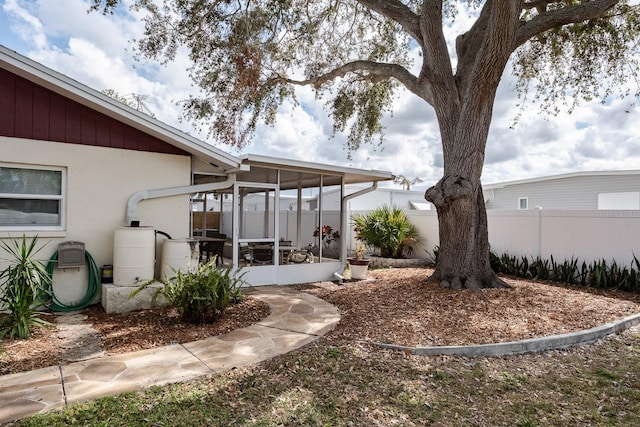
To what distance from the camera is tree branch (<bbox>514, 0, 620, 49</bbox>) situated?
6.83 m

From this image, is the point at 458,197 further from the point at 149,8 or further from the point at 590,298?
the point at 149,8

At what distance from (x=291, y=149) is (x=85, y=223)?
12.7 m

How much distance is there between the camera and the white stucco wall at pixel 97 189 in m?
5.72

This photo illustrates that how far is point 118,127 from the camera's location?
6312 millimetres

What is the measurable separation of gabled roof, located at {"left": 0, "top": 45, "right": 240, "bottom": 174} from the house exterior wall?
15.6 metres

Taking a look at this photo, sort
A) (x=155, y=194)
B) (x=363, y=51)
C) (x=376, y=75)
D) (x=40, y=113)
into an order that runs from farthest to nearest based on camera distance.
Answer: (x=363, y=51)
(x=376, y=75)
(x=155, y=194)
(x=40, y=113)

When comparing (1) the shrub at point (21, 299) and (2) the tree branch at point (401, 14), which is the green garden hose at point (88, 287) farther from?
(2) the tree branch at point (401, 14)

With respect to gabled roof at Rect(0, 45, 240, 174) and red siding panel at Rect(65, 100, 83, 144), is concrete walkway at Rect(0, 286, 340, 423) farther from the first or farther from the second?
red siding panel at Rect(65, 100, 83, 144)

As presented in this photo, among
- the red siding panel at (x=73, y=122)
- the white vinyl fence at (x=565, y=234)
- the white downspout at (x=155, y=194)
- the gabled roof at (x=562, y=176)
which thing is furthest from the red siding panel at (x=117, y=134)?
the gabled roof at (x=562, y=176)

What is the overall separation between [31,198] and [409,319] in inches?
234

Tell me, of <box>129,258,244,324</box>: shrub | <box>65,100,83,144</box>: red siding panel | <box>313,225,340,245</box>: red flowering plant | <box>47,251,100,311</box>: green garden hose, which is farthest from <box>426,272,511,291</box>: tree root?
<box>65,100,83,144</box>: red siding panel

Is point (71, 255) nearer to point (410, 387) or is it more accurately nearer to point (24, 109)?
point (24, 109)

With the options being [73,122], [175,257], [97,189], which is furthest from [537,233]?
[73,122]

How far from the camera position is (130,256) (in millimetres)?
5844
